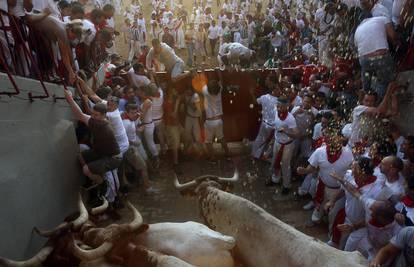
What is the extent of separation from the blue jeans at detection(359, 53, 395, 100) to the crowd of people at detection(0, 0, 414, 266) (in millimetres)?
20

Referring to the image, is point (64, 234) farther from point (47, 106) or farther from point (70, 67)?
point (70, 67)

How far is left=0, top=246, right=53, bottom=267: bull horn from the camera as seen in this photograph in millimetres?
4121

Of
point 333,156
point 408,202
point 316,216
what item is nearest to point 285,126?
point 333,156

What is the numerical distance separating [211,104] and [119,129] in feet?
10.4

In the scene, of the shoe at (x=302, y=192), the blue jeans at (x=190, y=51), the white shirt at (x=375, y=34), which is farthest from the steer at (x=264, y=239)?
the blue jeans at (x=190, y=51)

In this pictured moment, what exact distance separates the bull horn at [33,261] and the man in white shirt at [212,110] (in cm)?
681

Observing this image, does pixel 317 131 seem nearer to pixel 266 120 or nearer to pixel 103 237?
pixel 266 120

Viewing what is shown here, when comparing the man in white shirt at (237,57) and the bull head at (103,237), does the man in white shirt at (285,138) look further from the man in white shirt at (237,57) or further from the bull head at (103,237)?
the bull head at (103,237)

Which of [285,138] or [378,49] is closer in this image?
[378,49]

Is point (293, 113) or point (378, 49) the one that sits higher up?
point (378, 49)

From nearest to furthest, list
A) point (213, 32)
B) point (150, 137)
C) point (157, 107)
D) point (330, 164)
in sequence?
point (330, 164) → point (150, 137) → point (157, 107) → point (213, 32)

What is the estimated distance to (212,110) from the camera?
36.2 feet

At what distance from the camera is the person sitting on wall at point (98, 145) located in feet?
25.0

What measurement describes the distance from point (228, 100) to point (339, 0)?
397 cm
